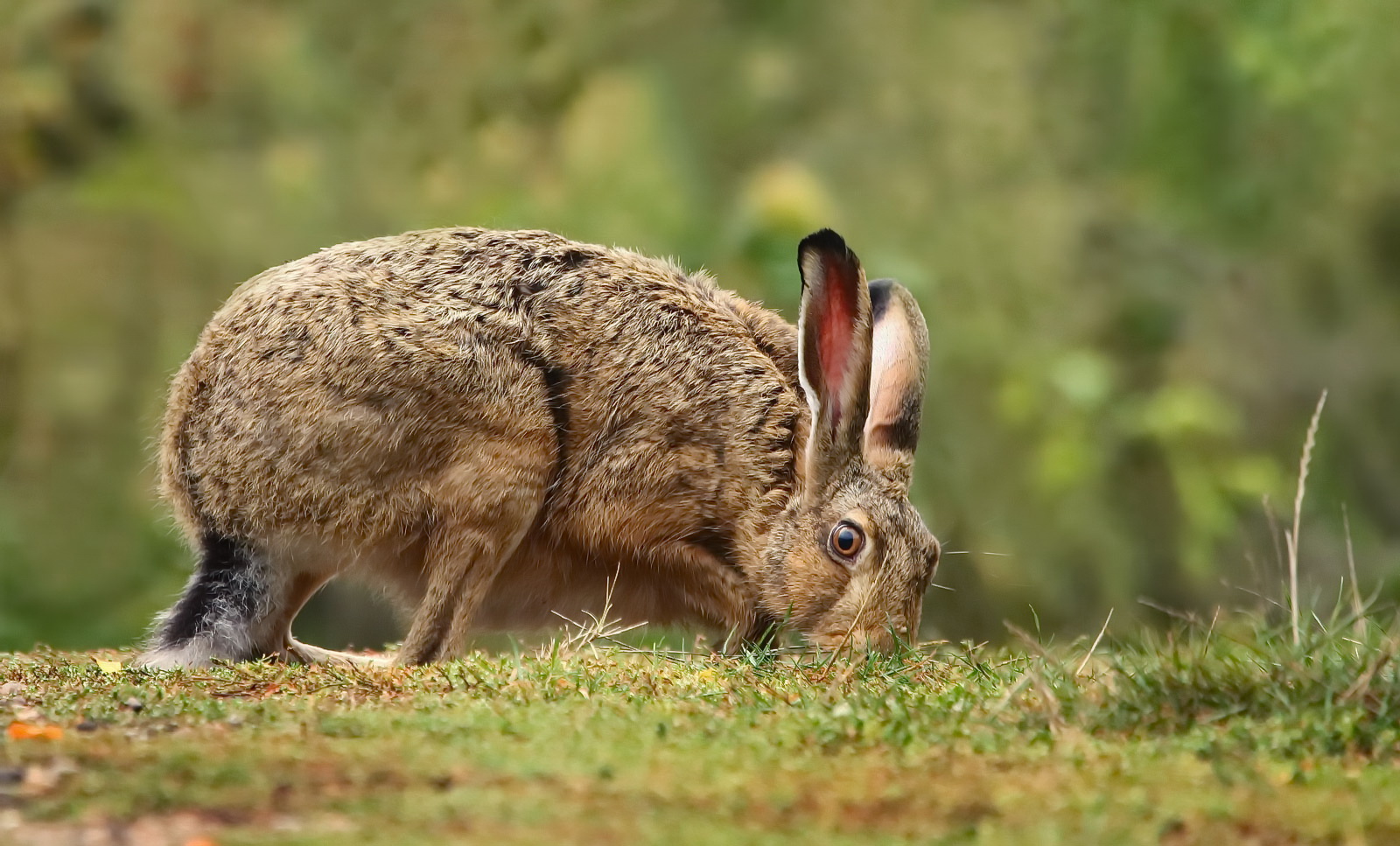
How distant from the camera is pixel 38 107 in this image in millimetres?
12594

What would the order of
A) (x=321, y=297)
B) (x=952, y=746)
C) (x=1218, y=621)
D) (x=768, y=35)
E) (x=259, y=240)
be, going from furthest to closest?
(x=768, y=35) < (x=259, y=240) < (x=321, y=297) < (x=1218, y=621) < (x=952, y=746)

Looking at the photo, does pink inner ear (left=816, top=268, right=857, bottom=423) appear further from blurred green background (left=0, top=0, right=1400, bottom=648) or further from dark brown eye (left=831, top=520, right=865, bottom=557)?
blurred green background (left=0, top=0, right=1400, bottom=648)

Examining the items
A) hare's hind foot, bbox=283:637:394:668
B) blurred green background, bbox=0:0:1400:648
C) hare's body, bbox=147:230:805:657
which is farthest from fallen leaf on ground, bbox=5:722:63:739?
blurred green background, bbox=0:0:1400:648

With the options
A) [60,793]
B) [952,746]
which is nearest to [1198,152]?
[952,746]

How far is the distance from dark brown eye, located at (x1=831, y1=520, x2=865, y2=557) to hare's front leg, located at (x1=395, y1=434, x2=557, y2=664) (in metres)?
1.33

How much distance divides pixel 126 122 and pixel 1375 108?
33.9 ft

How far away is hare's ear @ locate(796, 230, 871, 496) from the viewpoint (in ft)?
22.3

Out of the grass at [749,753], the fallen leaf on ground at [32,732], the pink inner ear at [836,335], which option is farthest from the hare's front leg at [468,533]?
the fallen leaf on ground at [32,732]

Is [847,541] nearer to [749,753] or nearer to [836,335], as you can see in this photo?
[836,335]

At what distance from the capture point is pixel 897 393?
7219 mm

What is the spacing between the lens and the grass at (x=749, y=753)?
3.23 metres

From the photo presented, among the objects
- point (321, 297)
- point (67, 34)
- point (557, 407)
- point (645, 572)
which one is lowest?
point (645, 572)

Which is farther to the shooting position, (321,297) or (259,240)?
(259,240)

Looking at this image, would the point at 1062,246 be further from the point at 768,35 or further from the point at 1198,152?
the point at 768,35
